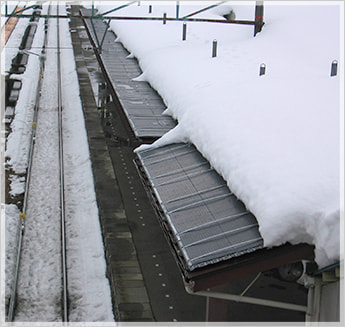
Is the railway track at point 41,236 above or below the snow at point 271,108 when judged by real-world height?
below

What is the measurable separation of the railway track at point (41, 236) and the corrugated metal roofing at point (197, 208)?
9.60ft

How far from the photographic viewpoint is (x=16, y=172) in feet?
56.9

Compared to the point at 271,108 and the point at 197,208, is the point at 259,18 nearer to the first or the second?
the point at 271,108

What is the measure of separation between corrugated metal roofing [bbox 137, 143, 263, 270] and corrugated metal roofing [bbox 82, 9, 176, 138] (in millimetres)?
1434

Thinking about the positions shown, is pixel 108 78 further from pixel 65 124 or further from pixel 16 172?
pixel 65 124

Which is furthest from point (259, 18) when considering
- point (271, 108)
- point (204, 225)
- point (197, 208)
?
point (204, 225)

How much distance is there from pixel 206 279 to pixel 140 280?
452 centimetres

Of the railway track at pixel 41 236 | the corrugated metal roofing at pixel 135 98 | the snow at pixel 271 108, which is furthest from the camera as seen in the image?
the corrugated metal roofing at pixel 135 98

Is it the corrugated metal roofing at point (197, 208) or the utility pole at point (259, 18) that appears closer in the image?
the corrugated metal roofing at point (197, 208)

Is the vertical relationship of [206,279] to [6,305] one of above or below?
above

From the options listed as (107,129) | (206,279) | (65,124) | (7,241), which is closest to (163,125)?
(7,241)

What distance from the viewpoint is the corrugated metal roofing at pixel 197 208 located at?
7.66 metres

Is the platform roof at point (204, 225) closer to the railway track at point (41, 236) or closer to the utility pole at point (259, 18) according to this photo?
the railway track at point (41, 236)

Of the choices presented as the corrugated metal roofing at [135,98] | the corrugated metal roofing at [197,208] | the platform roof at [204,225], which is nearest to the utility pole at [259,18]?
the corrugated metal roofing at [135,98]
